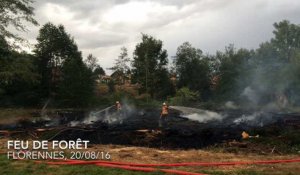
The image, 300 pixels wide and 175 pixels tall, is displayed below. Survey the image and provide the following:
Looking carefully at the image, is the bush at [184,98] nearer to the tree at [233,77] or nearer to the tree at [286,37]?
the tree at [233,77]

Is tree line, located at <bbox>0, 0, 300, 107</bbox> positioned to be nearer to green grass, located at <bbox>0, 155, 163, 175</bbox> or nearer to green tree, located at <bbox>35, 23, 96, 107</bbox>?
green tree, located at <bbox>35, 23, 96, 107</bbox>

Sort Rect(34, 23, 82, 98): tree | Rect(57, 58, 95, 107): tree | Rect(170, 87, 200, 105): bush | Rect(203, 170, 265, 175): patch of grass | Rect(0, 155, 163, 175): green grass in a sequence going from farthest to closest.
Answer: Rect(170, 87, 200, 105): bush → Rect(34, 23, 82, 98): tree → Rect(57, 58, 95, 107): tree → Rect(0, 155, 163, 175): green grass → Rect(203, 170, 265, 175): patch of grass

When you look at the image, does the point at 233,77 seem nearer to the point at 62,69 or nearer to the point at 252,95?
the point at 252,95

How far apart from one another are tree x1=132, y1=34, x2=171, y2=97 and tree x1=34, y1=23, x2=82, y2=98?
8.99m

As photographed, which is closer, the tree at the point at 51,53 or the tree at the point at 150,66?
the tree at the point at 51,53

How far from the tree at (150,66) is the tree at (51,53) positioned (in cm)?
899

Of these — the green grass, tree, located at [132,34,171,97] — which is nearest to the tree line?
tree, located at [132,34,171,97]

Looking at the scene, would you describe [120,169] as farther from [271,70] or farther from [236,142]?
[271,70]

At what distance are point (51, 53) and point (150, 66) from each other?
13.4m

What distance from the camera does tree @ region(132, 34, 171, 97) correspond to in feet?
163

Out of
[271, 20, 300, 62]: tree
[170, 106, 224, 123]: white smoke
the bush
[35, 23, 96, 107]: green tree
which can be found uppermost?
[271, 20, 300, 62]: tree

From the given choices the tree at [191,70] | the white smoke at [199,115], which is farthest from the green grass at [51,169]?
the tree at [191,70]

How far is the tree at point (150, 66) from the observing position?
4953 centimetres

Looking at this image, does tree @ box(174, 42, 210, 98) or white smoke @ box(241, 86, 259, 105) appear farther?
tree @ box(174, 42, 210, 98)
